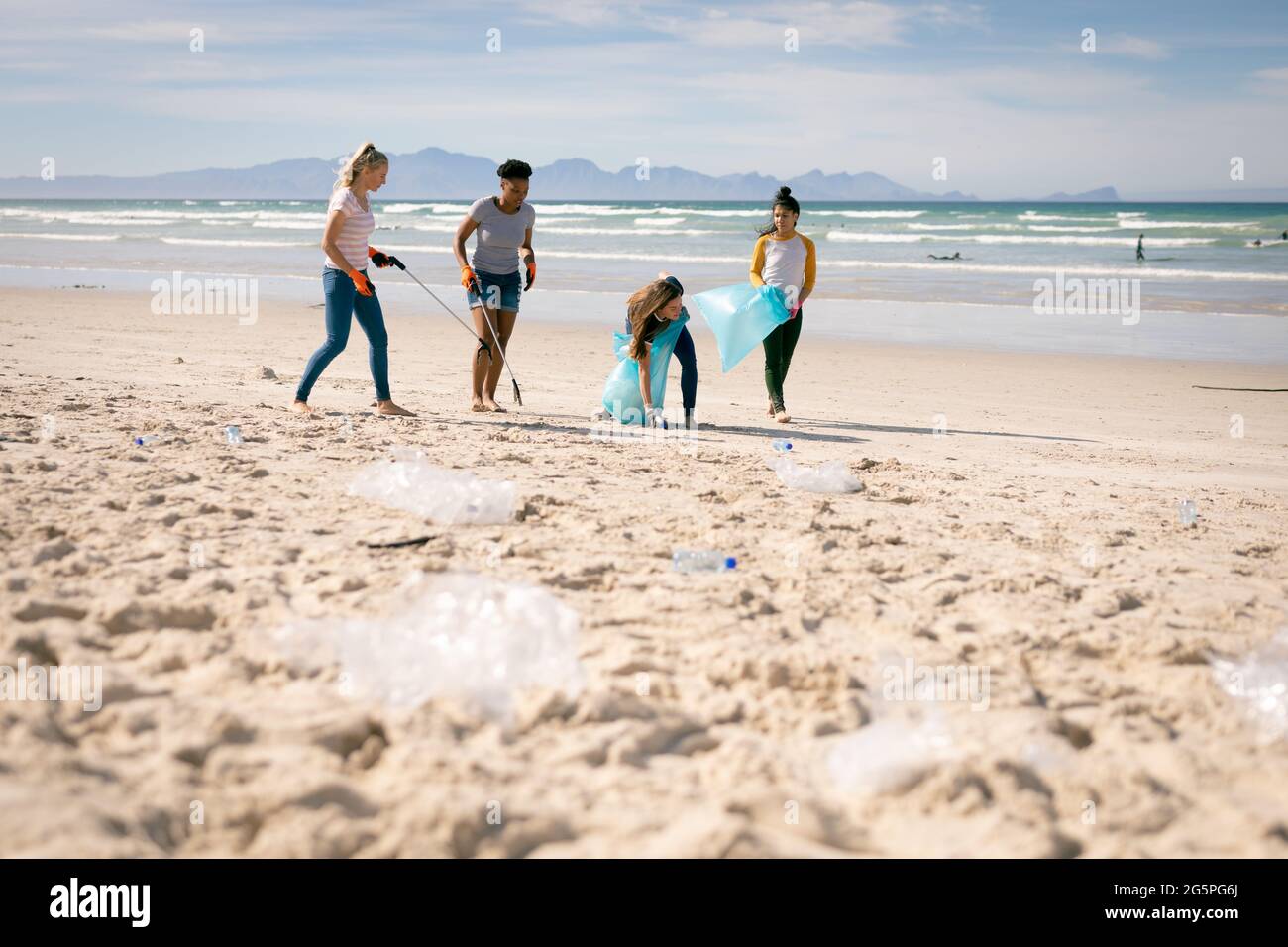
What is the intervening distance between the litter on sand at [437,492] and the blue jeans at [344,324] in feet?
5.75

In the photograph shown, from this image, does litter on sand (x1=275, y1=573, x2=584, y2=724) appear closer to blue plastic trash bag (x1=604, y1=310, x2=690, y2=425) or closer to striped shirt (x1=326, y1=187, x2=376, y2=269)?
striped shirt (x1=326, y1=187, x2=376, y2=269)

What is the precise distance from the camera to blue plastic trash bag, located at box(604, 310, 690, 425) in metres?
6.70

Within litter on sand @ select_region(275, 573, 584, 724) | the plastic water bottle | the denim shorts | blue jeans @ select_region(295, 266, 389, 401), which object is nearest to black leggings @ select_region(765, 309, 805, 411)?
the denim shorts

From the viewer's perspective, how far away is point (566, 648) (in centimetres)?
295

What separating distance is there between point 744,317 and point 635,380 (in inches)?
38.1

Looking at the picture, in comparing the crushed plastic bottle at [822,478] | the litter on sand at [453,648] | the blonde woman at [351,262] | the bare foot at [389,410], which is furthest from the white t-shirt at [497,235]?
the litter on sand at [453,648]

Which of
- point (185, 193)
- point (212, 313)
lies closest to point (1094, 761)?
point (212, 313)

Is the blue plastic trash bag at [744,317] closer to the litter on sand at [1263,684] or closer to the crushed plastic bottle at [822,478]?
the crushed plastic bottle at [822,478]

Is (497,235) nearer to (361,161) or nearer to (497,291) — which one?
(497,291)

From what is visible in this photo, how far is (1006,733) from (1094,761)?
0.21 meters

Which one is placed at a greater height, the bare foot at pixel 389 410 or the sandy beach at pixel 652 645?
the bare foot at pixel 389 410

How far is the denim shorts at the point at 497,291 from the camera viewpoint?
6.96m

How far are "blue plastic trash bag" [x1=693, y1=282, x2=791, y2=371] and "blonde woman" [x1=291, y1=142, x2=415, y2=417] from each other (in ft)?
7.27

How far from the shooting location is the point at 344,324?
621 cm
